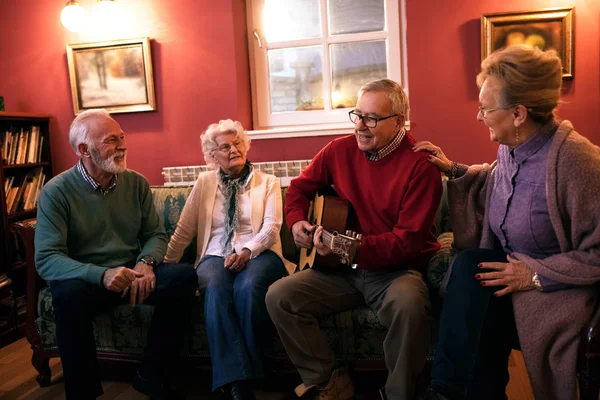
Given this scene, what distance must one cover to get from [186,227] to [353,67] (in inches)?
64.2

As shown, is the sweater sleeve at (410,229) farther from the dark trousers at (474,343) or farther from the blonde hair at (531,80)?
the blonde hair at (531,80)

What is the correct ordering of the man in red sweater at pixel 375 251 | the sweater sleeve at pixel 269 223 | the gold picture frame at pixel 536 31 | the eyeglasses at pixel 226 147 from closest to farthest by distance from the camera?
the man in red sweater at pixel 375 251
the sweater sleeve at pixel 269 223
the eyeglasses at pixel 226 147
the gold picture frame at pixel 536 31

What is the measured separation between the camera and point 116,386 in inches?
88.3

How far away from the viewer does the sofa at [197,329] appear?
1954 millimetres

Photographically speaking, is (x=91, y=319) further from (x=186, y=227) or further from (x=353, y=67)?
(x=353, y=67)

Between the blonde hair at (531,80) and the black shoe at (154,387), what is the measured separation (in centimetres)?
159

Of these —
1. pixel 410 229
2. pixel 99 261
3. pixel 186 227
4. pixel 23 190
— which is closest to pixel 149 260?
pixel 99 261

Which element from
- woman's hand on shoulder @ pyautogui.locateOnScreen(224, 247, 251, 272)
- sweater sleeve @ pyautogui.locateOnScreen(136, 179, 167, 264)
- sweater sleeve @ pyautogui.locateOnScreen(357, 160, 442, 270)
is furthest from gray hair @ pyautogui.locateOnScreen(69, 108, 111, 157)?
sweater sleeve @ pyautogui.locateOnScreen(357, 160, 442, 270)

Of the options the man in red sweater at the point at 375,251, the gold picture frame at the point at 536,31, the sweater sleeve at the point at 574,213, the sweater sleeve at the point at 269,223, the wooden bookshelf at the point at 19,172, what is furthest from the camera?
the wooden bookshelf at the point at 19,172

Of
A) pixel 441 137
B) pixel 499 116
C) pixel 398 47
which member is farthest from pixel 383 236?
pixel 398 47

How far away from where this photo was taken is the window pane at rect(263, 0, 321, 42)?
339 cm

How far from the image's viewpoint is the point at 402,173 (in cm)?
192

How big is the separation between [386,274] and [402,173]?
1.23 ft

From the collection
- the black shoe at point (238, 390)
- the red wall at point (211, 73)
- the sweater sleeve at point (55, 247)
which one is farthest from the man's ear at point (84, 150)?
the red wall at point (211, 73)
